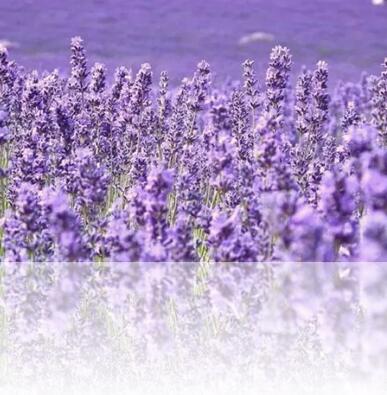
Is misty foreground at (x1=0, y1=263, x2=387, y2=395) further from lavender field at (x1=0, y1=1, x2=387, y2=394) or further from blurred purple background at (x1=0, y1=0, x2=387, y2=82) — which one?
blurred purple background at (x1=0, y1=0, x2=387, y2=82)

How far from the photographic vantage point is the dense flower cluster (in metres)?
2.23

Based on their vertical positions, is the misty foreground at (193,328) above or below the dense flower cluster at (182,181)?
below

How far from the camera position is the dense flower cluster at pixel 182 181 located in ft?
7.32

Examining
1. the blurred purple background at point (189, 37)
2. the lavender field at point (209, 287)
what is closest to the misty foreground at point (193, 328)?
the lavender field at point (209, 287)

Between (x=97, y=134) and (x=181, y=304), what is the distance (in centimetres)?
214

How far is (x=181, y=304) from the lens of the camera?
2197 mm

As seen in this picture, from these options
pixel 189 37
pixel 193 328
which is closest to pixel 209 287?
pixel 193 328

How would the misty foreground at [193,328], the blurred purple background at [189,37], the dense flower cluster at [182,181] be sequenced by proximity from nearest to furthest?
the misty foreground at [193,328] < the dense flower cluster at [182,181] < the blurred purple background at [189,37]

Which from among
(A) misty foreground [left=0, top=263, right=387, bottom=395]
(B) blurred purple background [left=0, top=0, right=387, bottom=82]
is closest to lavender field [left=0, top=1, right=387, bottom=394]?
(A) misty foreground [left=0, top=263, right=387, bottom=395]

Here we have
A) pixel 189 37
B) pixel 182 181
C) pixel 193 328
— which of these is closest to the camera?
pixel 193 328

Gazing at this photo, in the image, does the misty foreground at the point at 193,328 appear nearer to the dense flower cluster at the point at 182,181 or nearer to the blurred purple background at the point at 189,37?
the dense flower cluster at the point at 182,181

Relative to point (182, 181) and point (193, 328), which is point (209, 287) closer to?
point (193, 328)

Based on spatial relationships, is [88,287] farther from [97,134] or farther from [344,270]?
[97,134]

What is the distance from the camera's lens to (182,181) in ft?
10.2
